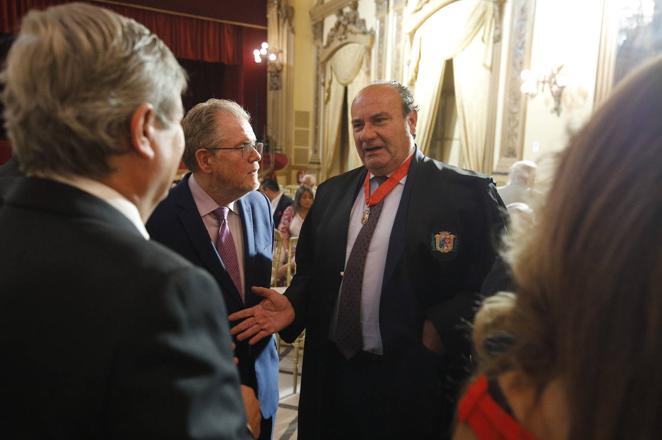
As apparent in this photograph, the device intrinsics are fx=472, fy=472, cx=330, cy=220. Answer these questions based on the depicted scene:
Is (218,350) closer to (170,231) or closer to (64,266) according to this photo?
(64,266)

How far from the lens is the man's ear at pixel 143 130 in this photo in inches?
28.3

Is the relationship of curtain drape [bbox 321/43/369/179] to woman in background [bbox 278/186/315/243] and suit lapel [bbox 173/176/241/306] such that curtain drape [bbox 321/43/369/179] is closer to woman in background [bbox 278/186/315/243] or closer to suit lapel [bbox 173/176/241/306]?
woman in background [bbox 278/186/315/243]

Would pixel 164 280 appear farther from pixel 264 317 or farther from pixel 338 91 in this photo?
pixel 338 91

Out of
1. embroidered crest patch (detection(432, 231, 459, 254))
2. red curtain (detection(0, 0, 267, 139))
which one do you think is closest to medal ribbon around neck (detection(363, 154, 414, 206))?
embroidered crest patch (detection(432, 231, 459, 254))

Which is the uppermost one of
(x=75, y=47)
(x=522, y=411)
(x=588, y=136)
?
(x=75, y=47)

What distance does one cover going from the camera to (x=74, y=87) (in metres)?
0.67

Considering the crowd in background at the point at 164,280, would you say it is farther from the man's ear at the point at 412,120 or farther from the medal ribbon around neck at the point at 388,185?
the man's ear at the point at 412,120

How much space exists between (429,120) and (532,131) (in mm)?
1846

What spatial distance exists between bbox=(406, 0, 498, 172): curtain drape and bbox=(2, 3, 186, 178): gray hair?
17.6ft

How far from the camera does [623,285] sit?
53 cm

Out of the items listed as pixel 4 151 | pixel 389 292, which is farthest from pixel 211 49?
pixel 389 292

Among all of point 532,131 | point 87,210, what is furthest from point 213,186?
point 532,131

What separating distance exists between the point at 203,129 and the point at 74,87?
3.07ft

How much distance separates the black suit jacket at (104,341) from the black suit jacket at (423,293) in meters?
1.02
